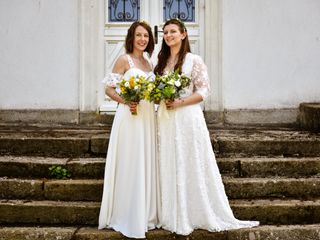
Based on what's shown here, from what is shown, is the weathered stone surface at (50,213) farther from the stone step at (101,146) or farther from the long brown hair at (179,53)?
the long brown hair at (179,53)

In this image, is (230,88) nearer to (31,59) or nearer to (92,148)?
(92,148)

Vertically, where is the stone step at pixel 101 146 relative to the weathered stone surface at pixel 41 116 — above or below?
below

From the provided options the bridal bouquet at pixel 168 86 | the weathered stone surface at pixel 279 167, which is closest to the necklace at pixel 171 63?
the bridal bouquet at pixel 168 86

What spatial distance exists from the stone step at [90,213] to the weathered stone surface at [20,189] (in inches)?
9.5

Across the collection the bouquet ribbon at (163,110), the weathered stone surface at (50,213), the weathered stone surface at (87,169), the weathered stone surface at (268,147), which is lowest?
the weathered stone surface at (50,213)

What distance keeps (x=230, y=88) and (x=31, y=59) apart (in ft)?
9.89

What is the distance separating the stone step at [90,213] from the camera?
4707mm

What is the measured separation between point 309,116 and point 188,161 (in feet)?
9.41

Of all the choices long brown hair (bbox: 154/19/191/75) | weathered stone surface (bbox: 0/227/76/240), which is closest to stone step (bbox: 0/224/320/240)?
weathered stone surface (bbox: 0/227/76/240)

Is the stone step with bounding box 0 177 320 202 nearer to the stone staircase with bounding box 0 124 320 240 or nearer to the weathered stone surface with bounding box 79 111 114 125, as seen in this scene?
the stone staircase with bounding box 0 124 320 240

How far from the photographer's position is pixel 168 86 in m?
4.09

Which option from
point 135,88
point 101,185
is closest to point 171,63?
point 135,88

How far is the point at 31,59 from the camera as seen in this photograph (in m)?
7.20

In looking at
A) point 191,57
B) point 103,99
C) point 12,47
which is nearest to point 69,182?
point 191,57
